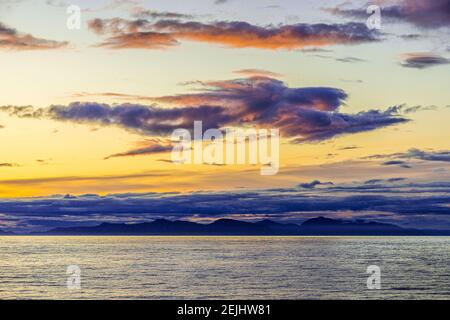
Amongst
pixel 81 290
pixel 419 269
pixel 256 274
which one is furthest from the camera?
pixel 419 269

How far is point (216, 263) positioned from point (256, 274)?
23.0m

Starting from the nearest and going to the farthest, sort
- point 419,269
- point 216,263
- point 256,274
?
1. point 256,274
2. point 419,269
3. point 216,263

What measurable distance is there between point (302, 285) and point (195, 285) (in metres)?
10.0
